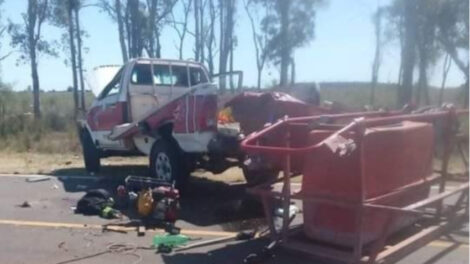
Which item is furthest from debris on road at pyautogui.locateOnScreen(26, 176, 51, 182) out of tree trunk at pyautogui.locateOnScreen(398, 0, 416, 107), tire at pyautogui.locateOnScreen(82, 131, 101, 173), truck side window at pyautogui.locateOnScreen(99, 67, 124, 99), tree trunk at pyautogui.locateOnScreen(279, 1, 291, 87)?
tree trunk at pyautogui.locateOnScreen(279, 1, 291, 87)

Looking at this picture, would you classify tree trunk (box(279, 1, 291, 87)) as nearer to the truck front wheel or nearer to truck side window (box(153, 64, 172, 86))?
truck side window (box(153, 64, 172, 86))

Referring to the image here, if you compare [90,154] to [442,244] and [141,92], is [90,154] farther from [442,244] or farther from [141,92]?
[442,244]

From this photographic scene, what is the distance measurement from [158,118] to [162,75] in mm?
1919

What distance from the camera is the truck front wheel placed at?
10.1 metres

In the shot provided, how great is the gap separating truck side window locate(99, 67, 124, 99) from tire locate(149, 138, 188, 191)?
2.10 metres

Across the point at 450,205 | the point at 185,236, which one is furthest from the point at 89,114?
the point at 450,205

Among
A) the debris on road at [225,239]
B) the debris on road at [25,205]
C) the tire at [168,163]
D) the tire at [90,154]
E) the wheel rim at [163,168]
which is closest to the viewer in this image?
the debris on road at [225,239]

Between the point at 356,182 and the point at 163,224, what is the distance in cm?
292

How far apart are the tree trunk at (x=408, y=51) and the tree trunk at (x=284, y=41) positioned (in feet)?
30.2

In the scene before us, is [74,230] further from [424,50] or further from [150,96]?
[424,50]

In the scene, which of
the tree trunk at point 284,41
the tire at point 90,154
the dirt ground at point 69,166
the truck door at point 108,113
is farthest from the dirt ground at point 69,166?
the tree trunk at point 284,41

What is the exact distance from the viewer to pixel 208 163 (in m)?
10.0

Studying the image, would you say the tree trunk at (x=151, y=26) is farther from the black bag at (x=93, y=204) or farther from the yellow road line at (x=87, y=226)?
the yellow road line at (x=87, y=226)

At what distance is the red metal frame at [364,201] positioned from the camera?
5.56 m
